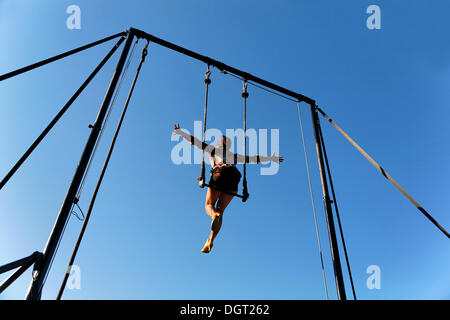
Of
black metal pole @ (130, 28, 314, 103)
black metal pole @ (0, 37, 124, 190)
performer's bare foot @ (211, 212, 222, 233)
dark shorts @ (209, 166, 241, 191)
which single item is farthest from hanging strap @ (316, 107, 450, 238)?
black metal pole @ (0, 37, 124, 190)

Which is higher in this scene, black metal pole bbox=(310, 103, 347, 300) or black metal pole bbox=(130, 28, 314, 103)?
black metal pole bbox=(130, 28, 314, 103)

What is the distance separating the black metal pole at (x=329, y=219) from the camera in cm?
404

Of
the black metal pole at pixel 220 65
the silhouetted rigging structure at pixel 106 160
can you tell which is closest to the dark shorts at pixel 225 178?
the silhouetted rigging structure at pixel 106 160

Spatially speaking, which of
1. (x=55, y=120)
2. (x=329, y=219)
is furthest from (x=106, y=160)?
(x=329, y=219)

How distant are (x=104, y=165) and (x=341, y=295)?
3517 millimetres

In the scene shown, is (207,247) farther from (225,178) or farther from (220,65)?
(220,65)

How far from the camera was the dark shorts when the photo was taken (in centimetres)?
471

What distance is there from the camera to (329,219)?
15.5 ft

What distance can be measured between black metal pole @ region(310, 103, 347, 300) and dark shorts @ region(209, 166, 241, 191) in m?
1.45

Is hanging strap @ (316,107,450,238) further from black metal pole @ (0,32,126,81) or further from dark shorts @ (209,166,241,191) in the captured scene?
black metal pole @ (0,32,126,81)

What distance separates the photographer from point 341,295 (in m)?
3.96

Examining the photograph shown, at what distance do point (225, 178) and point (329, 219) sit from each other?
1749mm
